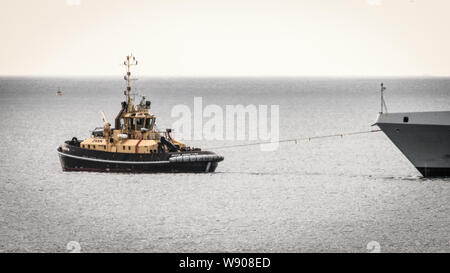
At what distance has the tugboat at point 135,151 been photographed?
153ft

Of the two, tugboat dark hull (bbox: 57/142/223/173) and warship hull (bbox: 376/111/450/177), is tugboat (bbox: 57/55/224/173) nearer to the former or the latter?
tugboat dark hull (bbox: 57/142/223/173)

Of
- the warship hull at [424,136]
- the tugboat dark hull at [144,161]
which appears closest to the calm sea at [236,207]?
the tugboat dark hull at [144,161]

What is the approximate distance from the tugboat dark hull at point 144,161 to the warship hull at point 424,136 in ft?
41.7

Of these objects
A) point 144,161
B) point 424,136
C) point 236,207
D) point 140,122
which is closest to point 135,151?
point 144,161

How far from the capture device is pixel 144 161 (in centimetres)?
4684

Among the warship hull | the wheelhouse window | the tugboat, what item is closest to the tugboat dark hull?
the tugboat

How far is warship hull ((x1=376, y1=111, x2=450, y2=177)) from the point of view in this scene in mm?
43438

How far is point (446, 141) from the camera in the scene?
→ 1725 inches

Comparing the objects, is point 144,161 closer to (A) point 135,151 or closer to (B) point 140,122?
(A) point 135,151

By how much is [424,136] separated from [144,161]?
65.3 ft

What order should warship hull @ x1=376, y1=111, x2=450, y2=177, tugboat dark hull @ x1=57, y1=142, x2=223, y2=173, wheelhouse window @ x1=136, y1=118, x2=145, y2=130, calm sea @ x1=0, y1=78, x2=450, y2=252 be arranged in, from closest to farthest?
calm sea @ x1=0, y1=78, x2=450, y2=252 → warship hull @ x1=376, y1=111, x2=450, y2=177 → tugboat dark hull @ x1=57, y1=142, x2=223, y2=173 → wheelhouse window @ x1=136, y1=118, x2=145, y2=130
